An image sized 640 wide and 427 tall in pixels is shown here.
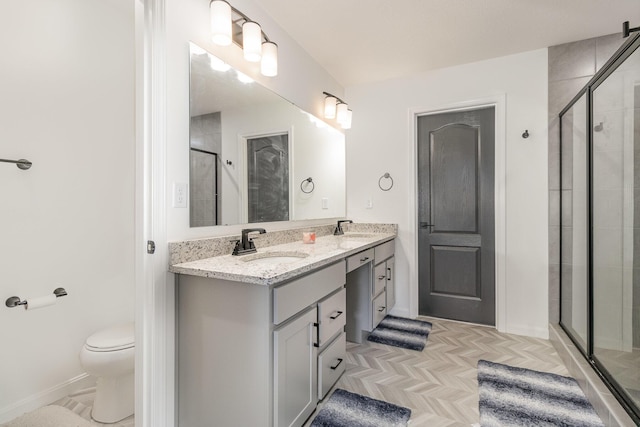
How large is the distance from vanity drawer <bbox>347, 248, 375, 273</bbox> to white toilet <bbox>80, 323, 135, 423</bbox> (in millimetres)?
1262

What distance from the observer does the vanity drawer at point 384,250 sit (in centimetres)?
250

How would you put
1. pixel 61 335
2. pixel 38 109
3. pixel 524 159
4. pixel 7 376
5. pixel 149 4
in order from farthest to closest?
Result: pixel 524 159, pixel 61 335, pixel 38 109, pixel 7 376, pixel 149 4

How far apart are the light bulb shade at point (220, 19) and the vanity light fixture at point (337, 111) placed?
1.34 meters

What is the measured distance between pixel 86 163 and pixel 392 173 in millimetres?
2468

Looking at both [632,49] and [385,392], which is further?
[385,392]

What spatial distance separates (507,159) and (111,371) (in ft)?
10.2

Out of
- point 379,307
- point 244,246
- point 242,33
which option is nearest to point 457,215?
point 379,307

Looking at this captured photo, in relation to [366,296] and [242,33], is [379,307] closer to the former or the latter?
[366,296]

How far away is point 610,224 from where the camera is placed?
182 cm

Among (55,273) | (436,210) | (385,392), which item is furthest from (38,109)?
(436,210)

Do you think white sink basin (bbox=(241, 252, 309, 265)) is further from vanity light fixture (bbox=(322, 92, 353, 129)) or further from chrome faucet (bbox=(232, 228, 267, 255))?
vanity light fixture (bbox=(322, 92, 353, 129))

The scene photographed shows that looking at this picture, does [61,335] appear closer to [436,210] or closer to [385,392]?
[385,392]

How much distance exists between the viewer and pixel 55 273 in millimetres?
1816

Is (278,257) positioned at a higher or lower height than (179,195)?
lower
